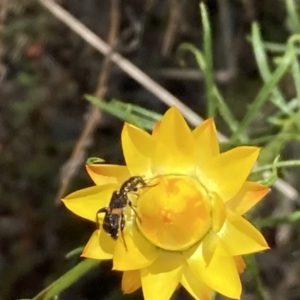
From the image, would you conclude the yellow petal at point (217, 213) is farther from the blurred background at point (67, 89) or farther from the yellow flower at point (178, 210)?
the blurred background at point (67, 89)

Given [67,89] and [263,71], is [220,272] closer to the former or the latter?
[263,71]

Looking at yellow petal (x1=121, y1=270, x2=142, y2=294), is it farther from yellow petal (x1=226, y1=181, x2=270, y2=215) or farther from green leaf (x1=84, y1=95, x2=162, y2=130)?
green leaf (x1=84, y1=95, x2=162, y2=130)

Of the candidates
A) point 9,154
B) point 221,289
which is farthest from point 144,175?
point 9,154

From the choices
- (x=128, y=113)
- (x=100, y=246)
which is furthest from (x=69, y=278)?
(x=128, y=113)

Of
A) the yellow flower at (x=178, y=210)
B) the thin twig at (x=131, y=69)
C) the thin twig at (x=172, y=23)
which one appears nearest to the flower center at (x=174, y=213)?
the yellow flower at (x=178, y=210)

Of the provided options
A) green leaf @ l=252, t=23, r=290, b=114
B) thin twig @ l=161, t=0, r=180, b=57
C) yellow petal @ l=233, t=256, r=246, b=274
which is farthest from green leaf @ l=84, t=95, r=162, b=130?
thin twig @ l=161, t=0, r=180, b=57
